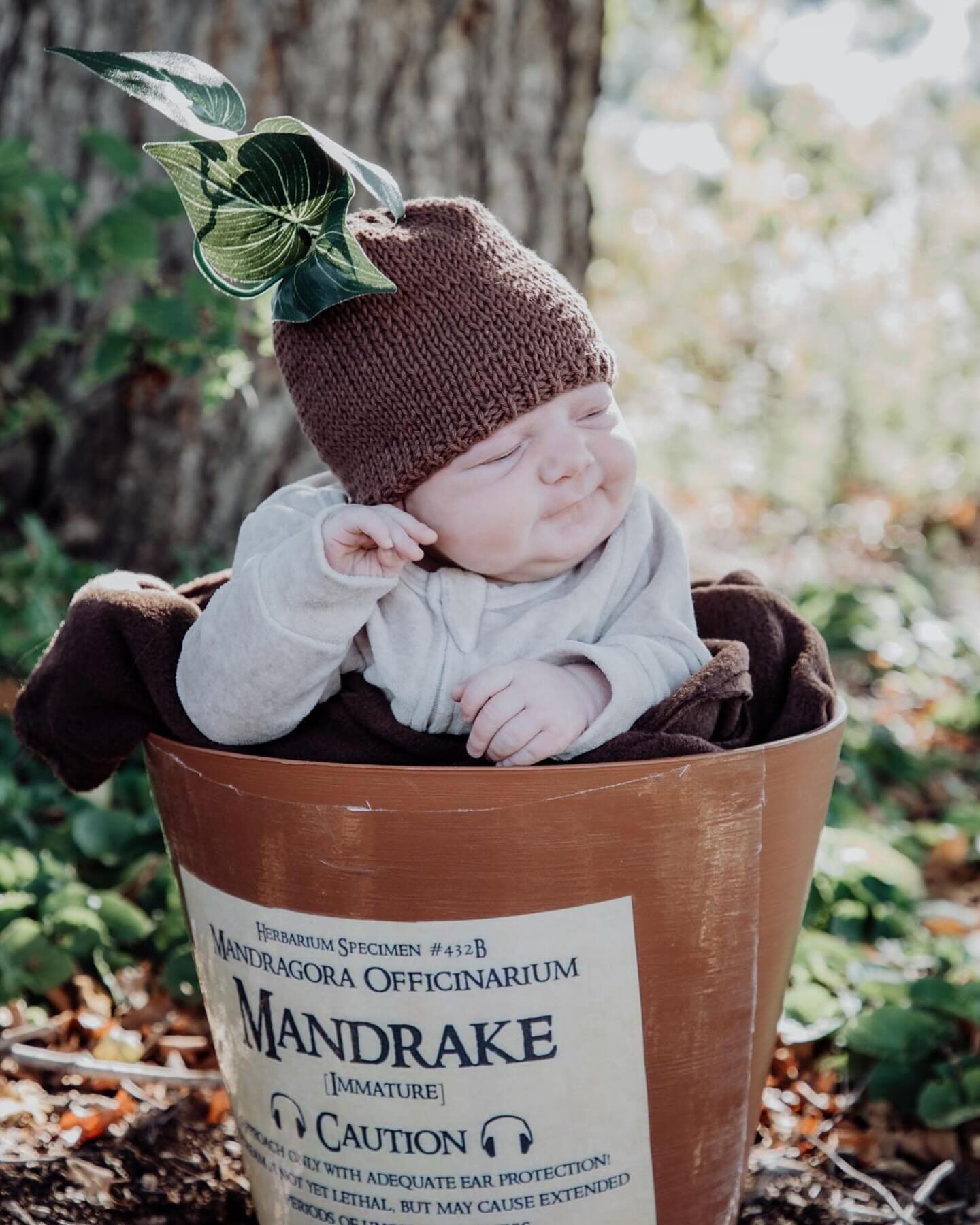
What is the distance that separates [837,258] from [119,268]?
4330mm

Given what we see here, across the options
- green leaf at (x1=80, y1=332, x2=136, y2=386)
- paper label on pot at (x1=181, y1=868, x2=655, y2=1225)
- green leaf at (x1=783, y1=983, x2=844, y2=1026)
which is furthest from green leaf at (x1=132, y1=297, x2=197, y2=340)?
green leaf at (x1=783, y1=983, x2=844, y2=1026)

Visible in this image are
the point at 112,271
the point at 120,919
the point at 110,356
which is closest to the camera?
the point at 120,919

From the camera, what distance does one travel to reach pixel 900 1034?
71.0 inches

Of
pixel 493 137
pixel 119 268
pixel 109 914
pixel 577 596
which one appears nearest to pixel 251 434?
pixel 119 268

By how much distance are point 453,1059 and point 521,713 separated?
343mm

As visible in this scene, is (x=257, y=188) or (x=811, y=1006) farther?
(x=811, y=1006)

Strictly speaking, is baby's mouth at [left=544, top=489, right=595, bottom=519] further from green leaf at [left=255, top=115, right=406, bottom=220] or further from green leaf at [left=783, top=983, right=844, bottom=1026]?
green leaf at [left=783, top=983, right=844, bottom=1026]

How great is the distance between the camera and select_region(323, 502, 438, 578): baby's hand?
1.27 meters

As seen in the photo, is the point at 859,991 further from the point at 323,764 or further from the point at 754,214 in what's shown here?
the point at 754,214

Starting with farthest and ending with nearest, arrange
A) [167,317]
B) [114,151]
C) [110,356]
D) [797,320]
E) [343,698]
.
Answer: [797,320]
[110,356]
[167,317]
[114,151]
[343,698]

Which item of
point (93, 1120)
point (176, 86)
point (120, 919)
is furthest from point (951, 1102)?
point (176, 86)

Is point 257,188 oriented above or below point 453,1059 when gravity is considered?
above

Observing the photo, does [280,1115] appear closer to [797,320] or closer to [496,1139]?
[496,1139]

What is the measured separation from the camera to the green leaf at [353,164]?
51.1 inches
